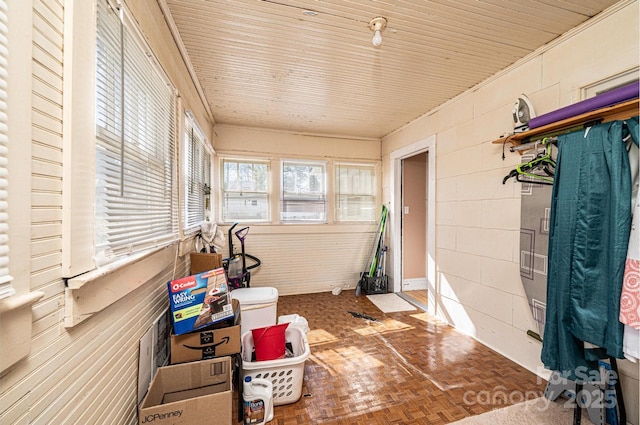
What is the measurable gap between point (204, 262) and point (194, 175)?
93 cm

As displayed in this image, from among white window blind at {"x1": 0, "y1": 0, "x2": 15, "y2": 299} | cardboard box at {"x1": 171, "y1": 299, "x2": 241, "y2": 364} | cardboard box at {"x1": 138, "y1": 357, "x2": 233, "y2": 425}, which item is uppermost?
white window blind at {"x1": 0, "y1": 0, "x2": 15, "y2": 299}

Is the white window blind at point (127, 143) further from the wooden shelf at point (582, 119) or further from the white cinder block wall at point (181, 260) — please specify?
the wooden shelf at point (582, 119)

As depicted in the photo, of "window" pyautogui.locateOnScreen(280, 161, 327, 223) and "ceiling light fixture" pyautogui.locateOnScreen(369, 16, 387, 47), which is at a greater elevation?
"ceiling light fixture" pyautogui.locateOnScreen(369, 16, 387, 47)

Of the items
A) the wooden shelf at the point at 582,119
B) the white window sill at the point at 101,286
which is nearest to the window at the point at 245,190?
the white window sill at the point at 101,286

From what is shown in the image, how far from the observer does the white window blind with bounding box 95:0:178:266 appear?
3.27 feet

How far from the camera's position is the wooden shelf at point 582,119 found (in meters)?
1.39

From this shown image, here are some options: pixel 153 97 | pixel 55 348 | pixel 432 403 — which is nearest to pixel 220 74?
pixel 153 97

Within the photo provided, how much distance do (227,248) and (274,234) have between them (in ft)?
2.32

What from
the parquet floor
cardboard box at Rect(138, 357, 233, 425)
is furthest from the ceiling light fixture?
the parquet floor

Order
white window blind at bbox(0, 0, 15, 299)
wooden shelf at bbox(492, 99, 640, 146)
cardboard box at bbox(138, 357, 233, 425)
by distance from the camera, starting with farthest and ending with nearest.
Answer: wooden shelf at bbox(492, 99, 640, 146), cardboard box at bbox(138, 357, 233, 425), white window blind at bbox(0, 0, 15, 299)

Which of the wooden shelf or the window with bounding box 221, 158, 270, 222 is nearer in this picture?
the wooden shelf

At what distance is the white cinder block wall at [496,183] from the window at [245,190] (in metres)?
2.42

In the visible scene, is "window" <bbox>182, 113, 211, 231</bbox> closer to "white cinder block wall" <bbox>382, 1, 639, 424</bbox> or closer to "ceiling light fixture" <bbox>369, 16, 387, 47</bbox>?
"ceiling light fixture" <bbox>369, 16, 387, 47</bbox>

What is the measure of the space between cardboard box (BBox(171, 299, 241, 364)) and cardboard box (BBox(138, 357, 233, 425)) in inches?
2.2
